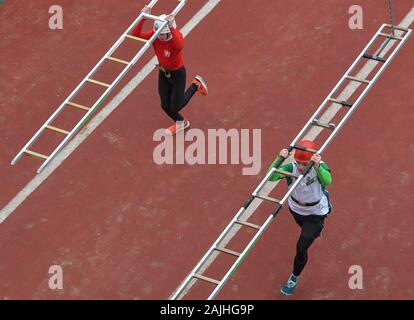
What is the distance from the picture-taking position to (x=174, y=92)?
14.8m

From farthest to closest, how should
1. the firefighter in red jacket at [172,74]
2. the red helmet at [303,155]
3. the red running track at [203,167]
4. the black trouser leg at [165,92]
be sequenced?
the black trouser leg at [165,92] → the firefighter in red jacket at [172,74] → the red running track at [203,167] → the red helmet at [303,155]

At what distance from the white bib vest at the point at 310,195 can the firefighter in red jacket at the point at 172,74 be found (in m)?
2.85

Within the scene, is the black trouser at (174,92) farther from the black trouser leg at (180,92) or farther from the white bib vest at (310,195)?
the white bib vest at (310,195)

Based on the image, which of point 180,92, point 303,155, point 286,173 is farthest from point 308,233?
point 180,92

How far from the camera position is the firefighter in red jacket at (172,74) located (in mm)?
13945

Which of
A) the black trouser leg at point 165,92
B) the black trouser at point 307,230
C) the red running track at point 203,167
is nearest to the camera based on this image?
the black trouser at point 307,230

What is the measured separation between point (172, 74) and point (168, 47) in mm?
620

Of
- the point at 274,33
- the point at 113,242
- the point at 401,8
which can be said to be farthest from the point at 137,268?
the point at 401,8

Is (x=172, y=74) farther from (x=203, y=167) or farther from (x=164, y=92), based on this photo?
(x=203, y=167)

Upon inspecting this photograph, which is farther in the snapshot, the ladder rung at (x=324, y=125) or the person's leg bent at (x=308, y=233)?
the ladder rung at (x=324, y=125)

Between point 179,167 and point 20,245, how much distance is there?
2.64 metres

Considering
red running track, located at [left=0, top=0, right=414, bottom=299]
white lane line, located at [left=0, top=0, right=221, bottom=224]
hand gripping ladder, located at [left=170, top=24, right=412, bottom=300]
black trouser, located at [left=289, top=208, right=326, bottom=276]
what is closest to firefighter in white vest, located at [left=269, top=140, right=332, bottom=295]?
black trouser, located at [left=289, top=208, right=326, bottom=276]

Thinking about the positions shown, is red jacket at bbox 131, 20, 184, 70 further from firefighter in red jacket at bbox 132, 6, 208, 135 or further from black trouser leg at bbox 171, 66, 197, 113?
black trouser leg at bbox 171, 66, 197, 113

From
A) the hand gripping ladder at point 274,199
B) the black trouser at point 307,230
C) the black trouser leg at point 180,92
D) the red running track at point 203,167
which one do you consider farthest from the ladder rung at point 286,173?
the black trouser leg at point 180,92
